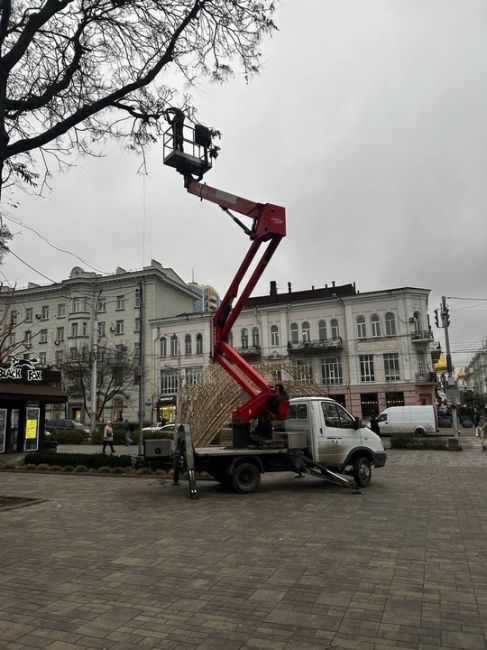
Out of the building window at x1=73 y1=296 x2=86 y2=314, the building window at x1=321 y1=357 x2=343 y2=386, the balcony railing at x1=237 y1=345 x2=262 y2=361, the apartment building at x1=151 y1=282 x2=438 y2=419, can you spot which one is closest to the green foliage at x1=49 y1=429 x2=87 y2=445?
the apartment building at x1=151 y1=282 x2=438 y2=419

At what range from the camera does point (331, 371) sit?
48.8 m

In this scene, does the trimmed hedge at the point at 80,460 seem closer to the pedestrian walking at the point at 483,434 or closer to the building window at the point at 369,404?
the pedestrian walking at the point at 483,434

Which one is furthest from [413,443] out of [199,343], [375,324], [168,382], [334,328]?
[168,382]

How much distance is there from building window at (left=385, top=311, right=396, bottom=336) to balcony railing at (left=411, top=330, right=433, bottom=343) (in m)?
1.88

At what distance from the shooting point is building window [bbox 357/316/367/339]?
1882 inches

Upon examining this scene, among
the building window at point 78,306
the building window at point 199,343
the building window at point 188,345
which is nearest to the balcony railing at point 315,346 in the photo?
the building window at point 199,343

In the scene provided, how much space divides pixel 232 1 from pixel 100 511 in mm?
11389

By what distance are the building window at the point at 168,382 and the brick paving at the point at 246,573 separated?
140 feet

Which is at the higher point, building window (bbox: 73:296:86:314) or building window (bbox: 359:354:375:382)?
building window (bbox: 73:296:86:314)

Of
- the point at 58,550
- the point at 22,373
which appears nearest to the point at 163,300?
the point at 22,373

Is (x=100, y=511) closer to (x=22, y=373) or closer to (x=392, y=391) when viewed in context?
(x=22, y=373)

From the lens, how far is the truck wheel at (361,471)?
12664 mm

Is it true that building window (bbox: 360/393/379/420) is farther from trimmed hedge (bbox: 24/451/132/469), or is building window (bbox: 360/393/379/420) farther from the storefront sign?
trimmed hedge (bbox: 24/451/132/469)

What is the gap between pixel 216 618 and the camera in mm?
4613
